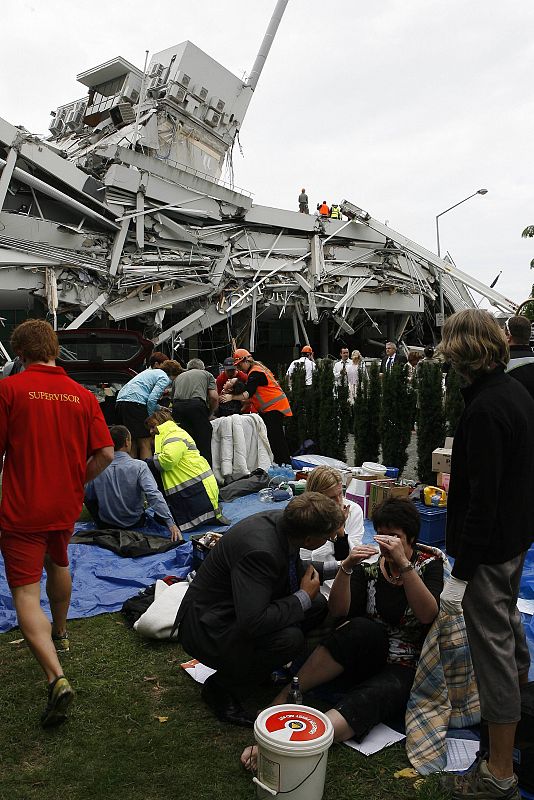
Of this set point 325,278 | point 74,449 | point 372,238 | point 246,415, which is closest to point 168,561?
point 74,449

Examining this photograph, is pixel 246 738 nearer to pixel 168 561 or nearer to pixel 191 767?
pixel 191 767

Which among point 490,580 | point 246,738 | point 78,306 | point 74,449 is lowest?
point 246,738

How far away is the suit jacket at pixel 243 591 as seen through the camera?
3271 millimetres

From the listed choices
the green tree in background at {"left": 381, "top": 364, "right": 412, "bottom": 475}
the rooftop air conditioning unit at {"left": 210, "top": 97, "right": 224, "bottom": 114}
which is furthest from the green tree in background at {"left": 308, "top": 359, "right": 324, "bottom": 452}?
the rooftop air conditioning unit at {"left": 210, "top": 97, "right": 224, "bottom": 114}

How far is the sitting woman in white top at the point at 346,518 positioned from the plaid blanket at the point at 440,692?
100 cm

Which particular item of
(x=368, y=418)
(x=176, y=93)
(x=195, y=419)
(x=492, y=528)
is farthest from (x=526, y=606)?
(x=176, y=93)

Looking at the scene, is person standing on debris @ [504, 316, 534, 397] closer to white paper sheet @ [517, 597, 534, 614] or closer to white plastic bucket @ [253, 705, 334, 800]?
white paper sheet @ [517, 597, 534, 614]

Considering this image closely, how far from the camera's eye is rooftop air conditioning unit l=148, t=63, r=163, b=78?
2277cm

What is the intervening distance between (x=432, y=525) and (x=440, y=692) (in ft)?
11.1

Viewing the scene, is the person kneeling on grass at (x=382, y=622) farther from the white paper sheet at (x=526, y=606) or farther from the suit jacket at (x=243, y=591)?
the white paper sheet at (x=526, y=606)

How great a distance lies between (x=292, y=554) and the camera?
352 centimetres

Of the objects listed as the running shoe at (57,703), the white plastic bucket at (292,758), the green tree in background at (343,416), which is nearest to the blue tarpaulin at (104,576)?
the running shoe at (57,703)

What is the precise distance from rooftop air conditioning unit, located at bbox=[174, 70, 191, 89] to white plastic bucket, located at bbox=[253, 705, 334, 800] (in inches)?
914

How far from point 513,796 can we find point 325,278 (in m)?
22.0
